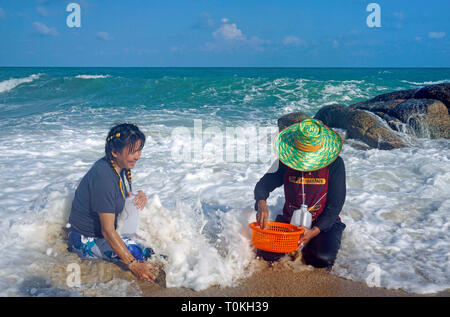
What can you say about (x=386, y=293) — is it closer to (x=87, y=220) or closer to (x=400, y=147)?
(x=87, y=220)

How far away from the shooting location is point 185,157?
26.4 ft

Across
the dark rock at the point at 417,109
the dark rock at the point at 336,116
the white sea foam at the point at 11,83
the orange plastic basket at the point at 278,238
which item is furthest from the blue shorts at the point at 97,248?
the white sea foam at the point at 11,83

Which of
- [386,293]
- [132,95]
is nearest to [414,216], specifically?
[386,293]

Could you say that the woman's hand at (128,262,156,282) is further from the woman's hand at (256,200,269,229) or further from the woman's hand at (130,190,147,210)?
the woman's hand at (256,200,269,229)

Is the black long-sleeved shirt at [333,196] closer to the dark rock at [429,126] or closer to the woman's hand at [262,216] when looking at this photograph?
the woman's hand at [262,216]

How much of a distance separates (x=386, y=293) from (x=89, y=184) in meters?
2.58

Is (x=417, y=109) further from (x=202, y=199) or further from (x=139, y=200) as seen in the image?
(x=139, y=200)

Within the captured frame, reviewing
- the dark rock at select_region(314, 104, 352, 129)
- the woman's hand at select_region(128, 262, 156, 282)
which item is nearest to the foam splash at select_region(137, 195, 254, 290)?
the woman's hand at select_region(128, 262, 156, 282)

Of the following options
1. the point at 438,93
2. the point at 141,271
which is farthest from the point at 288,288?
the point at 438,93

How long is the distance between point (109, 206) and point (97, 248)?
1.87 feet

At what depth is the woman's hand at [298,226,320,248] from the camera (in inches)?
122

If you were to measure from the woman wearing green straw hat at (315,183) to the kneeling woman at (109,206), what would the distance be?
1178 mm

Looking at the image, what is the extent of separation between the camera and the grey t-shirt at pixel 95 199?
2.92 meters

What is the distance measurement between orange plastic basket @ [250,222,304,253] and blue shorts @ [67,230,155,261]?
1065 mm
